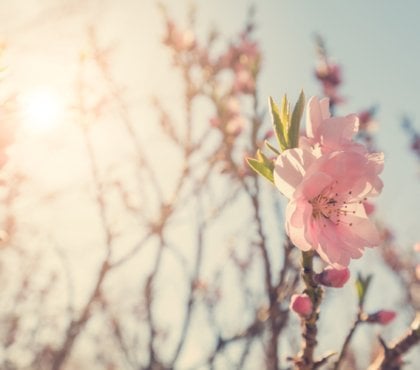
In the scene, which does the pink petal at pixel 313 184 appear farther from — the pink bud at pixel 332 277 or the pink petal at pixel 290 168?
the pink bud at pixel 332 277

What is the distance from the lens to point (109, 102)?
13.4 feet

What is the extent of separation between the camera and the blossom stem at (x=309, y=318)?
1.28 meters

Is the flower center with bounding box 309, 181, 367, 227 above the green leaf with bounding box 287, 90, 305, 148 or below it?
below

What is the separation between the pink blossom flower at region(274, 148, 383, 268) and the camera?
127 centimetres

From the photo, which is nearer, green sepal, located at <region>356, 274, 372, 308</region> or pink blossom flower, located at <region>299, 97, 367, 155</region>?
pink blossom flower, located at <region>299, 97, 367, 155</region>

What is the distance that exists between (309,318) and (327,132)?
534mm

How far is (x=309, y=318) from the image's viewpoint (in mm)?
1319

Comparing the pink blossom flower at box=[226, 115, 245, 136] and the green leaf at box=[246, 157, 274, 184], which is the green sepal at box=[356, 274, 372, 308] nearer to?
the green leaf at box=[246, 157, 274, 184]

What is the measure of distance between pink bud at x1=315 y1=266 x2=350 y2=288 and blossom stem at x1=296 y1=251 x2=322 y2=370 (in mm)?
43

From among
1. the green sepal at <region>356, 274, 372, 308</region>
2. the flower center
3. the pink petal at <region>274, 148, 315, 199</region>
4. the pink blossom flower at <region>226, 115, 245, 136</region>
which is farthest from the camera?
the pink blossom flower at <region>226, 115, 245, 136</region>

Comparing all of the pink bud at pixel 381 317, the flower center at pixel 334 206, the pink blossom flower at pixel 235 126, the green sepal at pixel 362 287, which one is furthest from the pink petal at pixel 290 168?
the pink blossom flower at pixel 235 126

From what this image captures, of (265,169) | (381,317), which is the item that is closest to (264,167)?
(265,169)

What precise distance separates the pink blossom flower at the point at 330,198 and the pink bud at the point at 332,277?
0.03 meters

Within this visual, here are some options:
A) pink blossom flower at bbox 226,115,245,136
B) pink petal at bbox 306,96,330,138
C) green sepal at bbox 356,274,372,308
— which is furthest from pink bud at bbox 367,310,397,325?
pink blossom flower at bbox 226,115,245,136
